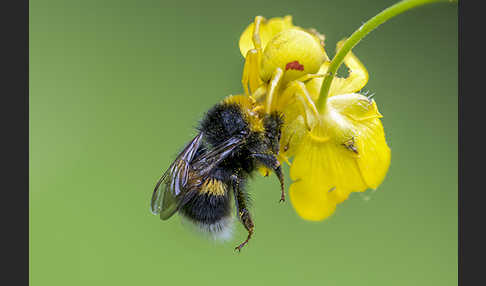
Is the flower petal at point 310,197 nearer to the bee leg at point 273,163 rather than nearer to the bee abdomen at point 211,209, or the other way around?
the bee leg at point 273,163

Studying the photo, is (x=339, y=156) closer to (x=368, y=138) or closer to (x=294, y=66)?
(x=368, y=138)

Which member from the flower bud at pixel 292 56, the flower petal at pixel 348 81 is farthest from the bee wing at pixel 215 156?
the flower petal at pixel 348 81

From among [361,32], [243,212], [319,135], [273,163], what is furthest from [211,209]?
[361,32]

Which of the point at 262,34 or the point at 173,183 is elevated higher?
the point at 262,34

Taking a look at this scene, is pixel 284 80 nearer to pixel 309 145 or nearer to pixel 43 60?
pixel 309 145

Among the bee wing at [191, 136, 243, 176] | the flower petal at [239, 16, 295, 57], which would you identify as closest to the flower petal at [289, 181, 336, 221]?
the bee wing at [191, 136, 243, 176]

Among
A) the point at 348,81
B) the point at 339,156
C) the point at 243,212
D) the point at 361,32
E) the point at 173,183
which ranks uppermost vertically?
the point at 361,32

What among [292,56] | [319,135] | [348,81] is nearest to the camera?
[292,56]
